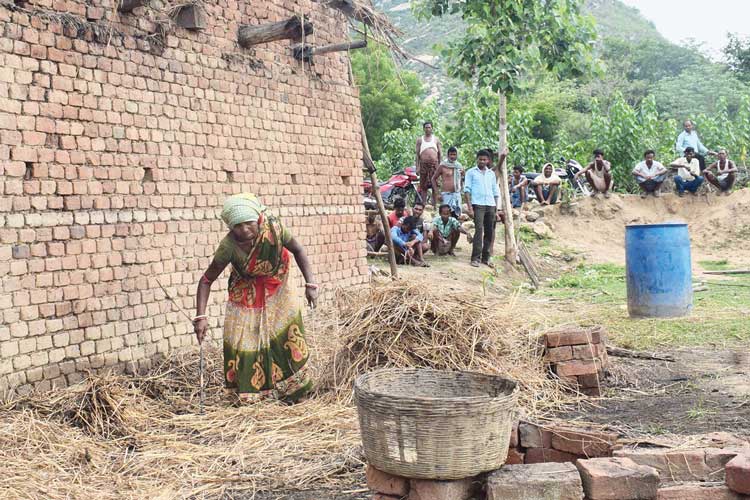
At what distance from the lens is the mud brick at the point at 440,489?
12.2 ft

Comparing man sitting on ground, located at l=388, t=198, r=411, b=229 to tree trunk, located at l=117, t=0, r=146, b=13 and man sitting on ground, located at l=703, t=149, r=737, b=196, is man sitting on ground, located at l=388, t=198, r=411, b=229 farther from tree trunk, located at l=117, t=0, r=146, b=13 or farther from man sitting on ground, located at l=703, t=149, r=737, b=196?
man sitting on ground, located at l=703, t=149, r=737, b=196

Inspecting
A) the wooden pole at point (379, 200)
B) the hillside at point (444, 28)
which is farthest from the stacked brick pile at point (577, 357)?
the hillside at point (444, 28)

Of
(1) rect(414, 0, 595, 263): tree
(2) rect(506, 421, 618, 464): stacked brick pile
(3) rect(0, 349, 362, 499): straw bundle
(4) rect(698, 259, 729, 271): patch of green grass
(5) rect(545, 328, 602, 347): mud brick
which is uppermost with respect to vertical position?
(1) rect(414, 0, 595, 263): tree

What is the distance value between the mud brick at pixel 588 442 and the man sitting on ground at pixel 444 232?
987 cm

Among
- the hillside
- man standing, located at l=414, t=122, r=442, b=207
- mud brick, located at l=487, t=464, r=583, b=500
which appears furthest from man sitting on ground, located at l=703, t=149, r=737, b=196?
the hillside

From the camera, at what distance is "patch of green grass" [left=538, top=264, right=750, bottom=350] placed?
8242 millimetres

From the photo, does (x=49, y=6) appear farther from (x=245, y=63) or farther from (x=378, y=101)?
(x=378, y=101)

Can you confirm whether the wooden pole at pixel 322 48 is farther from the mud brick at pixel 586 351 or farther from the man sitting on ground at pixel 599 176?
the man sitting on ground at pixel 599 176

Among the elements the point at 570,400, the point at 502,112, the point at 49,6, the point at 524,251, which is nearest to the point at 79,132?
the point at 49,6

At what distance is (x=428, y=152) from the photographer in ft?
52.2

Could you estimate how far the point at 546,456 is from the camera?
444 centimetres

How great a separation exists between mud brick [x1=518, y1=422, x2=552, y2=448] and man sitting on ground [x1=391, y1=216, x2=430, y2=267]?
8720mm

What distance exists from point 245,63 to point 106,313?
306 centimetres

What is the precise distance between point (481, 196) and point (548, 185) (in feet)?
21.3
